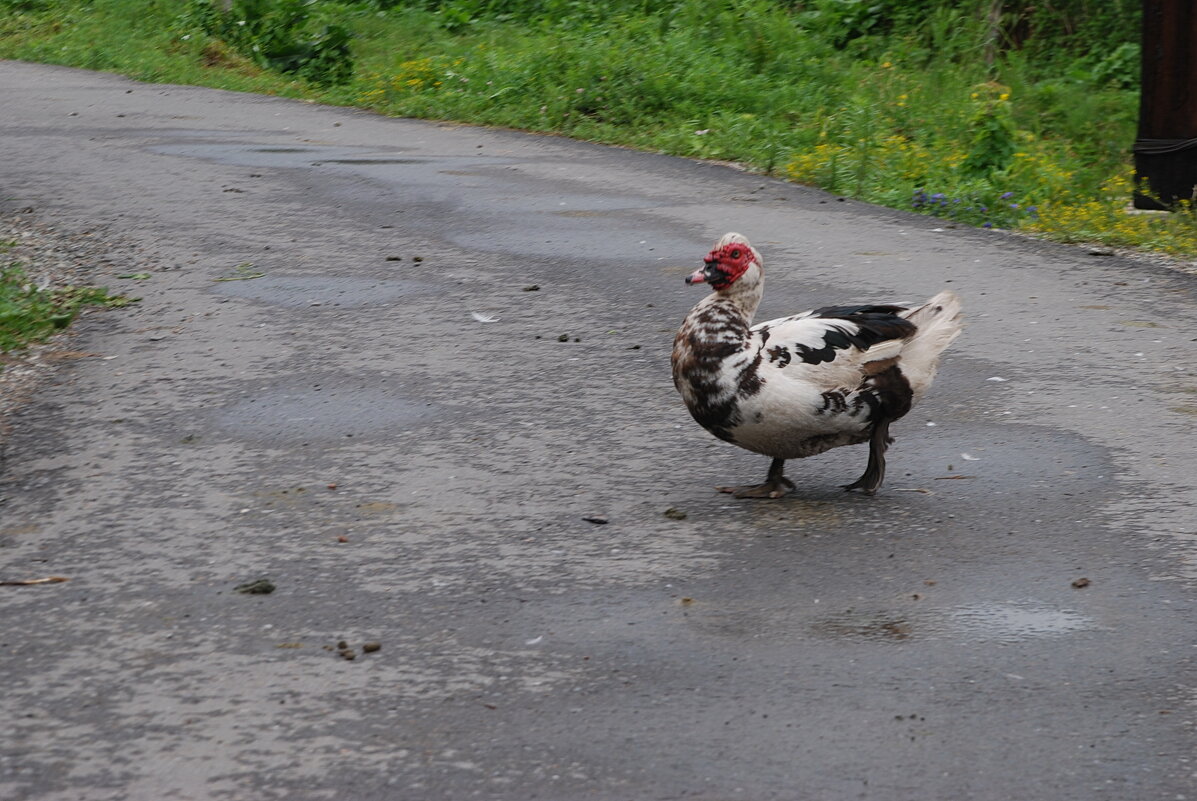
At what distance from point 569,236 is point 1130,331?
11.9 ft

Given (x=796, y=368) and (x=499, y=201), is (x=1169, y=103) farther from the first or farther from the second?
(x=796, y=368)

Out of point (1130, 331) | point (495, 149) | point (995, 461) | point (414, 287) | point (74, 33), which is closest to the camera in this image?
point (995, 461)

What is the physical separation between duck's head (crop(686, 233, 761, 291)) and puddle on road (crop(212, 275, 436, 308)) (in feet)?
10.3

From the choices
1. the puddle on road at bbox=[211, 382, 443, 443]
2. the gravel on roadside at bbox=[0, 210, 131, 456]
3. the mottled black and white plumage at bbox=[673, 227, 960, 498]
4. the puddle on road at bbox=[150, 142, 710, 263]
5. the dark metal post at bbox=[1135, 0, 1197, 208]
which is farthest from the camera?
the dark metal post at bbox=[1135, 0, 1197, 208]

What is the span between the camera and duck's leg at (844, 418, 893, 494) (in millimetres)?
5266

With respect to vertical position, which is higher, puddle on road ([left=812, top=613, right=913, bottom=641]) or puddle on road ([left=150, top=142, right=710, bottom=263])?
puddle on road ([left=150, top=142, right=710, bottom=263])

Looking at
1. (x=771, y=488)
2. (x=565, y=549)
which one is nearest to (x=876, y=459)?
(x=771, y=488)

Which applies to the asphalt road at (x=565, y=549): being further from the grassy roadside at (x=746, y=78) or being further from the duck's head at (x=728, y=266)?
the grassy roadside at (x=746, y=78)

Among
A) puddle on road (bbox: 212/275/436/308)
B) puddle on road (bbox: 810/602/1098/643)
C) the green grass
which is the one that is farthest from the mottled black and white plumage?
the green grass

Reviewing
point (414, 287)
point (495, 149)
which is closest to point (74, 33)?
point (495, 149)

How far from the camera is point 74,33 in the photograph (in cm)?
2130

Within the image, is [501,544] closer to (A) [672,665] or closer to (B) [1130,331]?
(A) [672,665]

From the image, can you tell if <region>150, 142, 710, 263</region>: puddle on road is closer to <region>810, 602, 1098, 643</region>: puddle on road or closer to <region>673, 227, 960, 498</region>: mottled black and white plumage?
<region>673, 227, 960, 498</region>: mottled black and white plumage

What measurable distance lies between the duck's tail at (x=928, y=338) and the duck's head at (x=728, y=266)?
0.60 m
